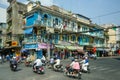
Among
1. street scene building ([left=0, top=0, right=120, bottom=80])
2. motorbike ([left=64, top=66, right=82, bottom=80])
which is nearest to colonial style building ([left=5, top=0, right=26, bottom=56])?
street scene building ([left=0, top=0, right=120, bottom=80])

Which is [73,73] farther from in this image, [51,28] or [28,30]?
[28,30]

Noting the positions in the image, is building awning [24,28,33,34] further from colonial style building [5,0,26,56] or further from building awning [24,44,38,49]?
colonial style building [5,0,26,56]

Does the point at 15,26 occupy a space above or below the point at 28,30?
above

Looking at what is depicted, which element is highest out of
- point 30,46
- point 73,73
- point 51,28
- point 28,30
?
point 51,28

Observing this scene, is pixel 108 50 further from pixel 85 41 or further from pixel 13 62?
pixel 13 62

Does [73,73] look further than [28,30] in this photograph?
No

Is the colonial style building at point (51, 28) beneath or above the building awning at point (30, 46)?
above

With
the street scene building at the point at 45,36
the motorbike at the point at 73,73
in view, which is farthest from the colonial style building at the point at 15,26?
the motorbike at the point at 73,73

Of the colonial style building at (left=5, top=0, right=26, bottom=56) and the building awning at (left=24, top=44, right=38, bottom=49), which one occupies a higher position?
the colonial style building at (left=5, top=0, right=26, bottom=56)

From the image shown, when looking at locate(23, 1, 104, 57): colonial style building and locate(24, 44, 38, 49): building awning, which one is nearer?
locate(24, 44, 38, 49): building awning

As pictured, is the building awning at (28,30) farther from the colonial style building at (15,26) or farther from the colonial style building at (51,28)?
the colonial style building at (15,26)

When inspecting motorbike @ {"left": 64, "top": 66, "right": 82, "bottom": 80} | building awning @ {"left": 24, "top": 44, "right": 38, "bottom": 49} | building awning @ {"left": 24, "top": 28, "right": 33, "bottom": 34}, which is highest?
building awning @ {"left": 24, "top": 28, "right": 33, "bottom": 34}

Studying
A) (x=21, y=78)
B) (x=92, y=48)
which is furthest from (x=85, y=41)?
(x=21, y=78)

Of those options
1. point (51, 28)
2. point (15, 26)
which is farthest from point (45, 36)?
point (15, 26)
